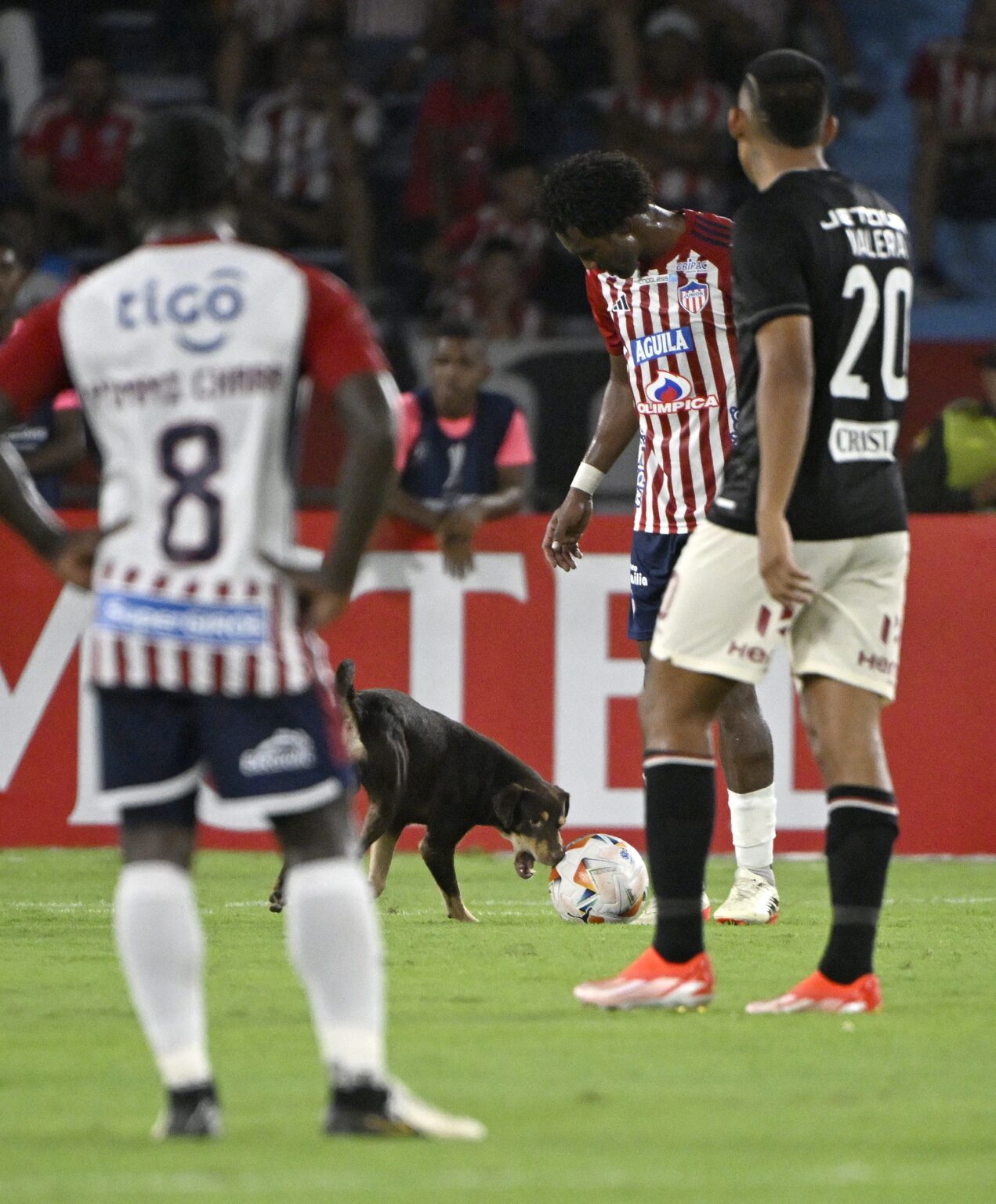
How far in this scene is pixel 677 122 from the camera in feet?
47.1

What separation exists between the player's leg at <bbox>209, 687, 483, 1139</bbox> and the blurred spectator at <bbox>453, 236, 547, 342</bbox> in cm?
966

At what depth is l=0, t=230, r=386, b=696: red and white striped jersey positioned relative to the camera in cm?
360

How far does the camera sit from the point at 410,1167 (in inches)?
131

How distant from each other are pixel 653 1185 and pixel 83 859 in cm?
642

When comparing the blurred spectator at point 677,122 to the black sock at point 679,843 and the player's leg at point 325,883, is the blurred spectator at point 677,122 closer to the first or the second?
the black sock at point 679,843

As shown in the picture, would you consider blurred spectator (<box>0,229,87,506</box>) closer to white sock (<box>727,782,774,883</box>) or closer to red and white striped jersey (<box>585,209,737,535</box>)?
red and white striped jersey (<box>585,209,737,535</box>)

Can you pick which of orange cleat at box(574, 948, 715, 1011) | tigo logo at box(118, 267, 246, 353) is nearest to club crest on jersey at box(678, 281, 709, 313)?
orange cleat at box(574, 948, 715, 1011)

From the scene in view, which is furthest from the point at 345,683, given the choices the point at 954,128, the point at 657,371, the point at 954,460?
the point at 954,128

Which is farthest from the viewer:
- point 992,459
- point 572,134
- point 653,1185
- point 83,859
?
point 572,134

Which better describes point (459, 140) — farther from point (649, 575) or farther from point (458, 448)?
point (649, 575)

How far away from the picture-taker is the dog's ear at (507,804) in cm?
791

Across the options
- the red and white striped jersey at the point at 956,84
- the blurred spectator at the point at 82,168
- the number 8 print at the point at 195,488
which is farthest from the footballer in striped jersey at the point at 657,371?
the red and white striped jersey at the point at 956,84

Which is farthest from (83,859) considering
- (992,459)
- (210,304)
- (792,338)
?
(210,304)

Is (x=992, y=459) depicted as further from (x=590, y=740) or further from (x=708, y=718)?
(x=708, y=718)
